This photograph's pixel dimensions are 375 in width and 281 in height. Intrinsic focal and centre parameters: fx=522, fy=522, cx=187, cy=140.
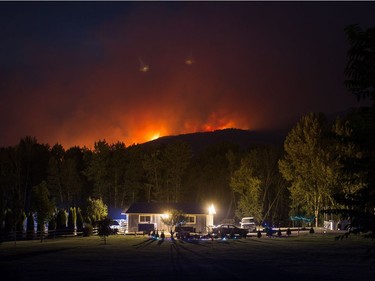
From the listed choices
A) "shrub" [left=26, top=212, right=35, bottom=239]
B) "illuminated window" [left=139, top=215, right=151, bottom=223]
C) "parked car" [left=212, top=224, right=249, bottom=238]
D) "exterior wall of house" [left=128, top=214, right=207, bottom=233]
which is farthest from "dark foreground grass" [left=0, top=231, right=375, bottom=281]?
"illuminated window" [left=139, top=215, right=151, bottom=223]

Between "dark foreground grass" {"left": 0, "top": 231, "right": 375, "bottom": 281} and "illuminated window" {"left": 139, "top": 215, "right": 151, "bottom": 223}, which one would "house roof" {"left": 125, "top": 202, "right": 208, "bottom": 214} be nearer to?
"illuminated window" {"left": 139, "top": 215, "right": 151, "bottom": 223}

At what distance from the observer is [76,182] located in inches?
4488

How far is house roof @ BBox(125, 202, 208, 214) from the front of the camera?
3019 inches

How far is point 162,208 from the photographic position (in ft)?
256

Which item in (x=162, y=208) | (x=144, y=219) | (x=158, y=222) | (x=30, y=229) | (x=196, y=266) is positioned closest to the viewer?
(x=196, y=266)

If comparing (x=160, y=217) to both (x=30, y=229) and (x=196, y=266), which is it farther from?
(x=196, y=266)

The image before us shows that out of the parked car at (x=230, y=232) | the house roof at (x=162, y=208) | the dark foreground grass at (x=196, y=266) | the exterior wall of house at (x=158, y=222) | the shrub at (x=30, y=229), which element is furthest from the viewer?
the house roof at (x=162, y=208)

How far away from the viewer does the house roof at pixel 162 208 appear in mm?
76688

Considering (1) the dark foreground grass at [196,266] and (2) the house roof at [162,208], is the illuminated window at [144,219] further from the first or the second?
(1) the dark foreground grass at [196,266]

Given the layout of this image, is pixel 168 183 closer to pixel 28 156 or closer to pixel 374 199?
pixel 28 156

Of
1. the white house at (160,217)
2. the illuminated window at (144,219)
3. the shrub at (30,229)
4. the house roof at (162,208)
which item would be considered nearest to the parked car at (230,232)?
the white house at (160,217)

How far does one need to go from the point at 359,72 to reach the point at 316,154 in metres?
62.8

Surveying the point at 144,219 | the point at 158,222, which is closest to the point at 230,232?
the point at 158,222

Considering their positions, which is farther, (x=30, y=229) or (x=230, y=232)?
(x=30, y=229)
